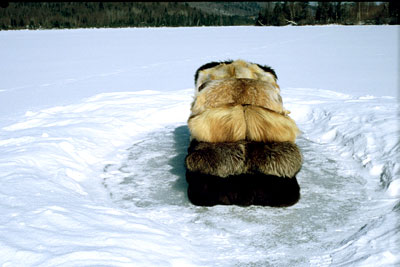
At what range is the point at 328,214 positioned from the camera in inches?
119

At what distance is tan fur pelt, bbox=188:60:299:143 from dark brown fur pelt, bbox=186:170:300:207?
363 mm

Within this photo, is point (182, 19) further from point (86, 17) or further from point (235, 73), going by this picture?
point (235, 73)

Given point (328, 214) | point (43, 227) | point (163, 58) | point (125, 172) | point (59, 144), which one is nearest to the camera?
point (43, 227)

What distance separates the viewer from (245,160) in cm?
312

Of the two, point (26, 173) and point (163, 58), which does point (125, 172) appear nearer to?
point (26, 173)

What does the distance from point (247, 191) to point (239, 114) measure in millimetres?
660

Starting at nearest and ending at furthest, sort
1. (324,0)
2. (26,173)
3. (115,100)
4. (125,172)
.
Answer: (26,173) → (125,172) → (115,100) → (324,0)

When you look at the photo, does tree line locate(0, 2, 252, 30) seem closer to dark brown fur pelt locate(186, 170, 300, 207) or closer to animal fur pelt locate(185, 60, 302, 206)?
animal fur pelt locate(185, 60, 302, 206)

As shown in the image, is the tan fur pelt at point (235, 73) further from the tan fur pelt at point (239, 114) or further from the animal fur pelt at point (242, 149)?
the animal fur pelt at point (242, 149)

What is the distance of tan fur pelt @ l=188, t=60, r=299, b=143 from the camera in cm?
329

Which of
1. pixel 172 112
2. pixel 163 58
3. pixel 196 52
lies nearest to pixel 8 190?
pixel 172 112

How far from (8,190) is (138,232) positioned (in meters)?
1.23

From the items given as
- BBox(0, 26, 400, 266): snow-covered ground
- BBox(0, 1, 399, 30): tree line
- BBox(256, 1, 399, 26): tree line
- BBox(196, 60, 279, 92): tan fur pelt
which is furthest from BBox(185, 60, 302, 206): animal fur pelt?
BBox(256, 1, 399, 26): tree line

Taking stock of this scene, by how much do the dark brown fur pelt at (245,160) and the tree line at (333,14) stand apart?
26970mm
